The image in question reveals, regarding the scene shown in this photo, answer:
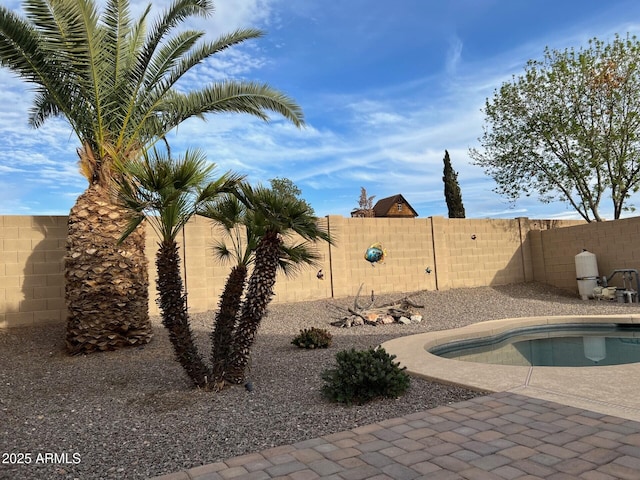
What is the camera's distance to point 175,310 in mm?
5266

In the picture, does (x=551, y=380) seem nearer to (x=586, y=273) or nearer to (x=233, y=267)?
(x=233, y=267)

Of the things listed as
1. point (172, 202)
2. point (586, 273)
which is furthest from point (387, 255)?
point (172, 202)

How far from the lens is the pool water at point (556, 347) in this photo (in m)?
7.67

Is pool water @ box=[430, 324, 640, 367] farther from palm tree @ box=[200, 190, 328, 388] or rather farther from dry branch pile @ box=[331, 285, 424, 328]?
palm tree @ box=[200, 190, 328, 388]

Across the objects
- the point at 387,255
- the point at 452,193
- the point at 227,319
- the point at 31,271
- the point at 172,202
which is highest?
the point at 452,193

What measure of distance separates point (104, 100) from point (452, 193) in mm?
22181

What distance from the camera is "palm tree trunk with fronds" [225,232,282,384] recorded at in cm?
542

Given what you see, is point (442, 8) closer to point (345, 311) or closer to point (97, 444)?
point (345, 311)

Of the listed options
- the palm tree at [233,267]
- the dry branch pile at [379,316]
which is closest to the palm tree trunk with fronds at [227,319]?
the palm tree at [233,267]

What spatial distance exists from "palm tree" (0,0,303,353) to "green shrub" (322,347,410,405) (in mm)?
4879

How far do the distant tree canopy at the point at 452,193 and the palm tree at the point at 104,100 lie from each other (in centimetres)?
2003

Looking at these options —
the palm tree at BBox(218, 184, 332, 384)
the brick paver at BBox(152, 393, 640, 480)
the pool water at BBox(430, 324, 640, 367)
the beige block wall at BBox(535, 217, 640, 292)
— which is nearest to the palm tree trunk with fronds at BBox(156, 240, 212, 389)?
the palm tree at BBox(218, 184, 332, 384)

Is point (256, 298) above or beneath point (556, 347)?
above

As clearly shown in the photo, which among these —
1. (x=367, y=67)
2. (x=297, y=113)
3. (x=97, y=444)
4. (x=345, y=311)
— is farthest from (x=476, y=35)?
(x=97, y=444)
